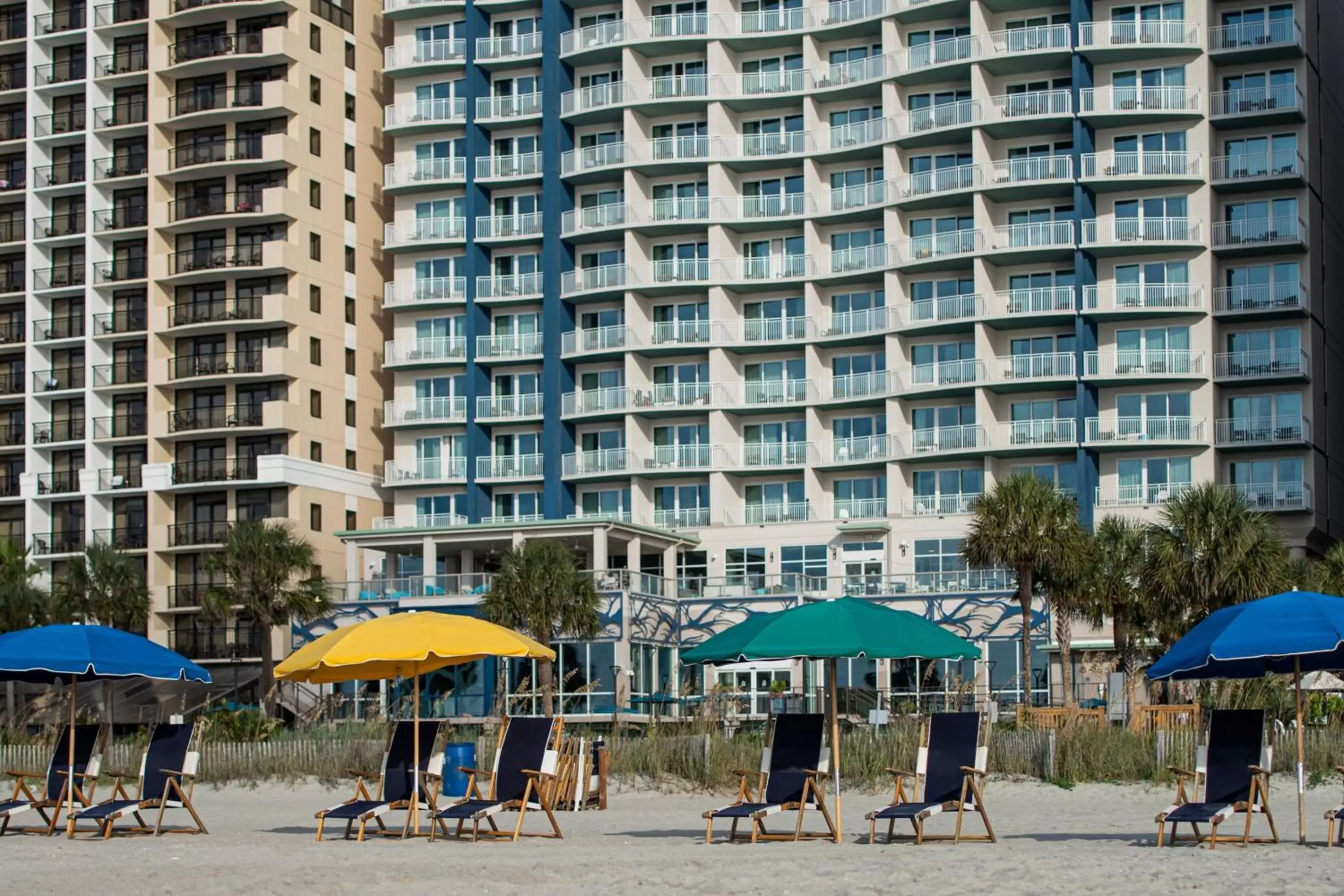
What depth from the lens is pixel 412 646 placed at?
19797 mm

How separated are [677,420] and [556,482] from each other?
4.34 m

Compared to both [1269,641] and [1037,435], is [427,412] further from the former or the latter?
[1269,641]

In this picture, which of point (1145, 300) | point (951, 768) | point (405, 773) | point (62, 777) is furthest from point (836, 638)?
point (1145, 300)

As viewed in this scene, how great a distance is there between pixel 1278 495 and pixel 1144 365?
5278 millimetres

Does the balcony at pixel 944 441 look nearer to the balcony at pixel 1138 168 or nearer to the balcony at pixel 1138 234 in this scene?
the balcony at pixel 1138 234

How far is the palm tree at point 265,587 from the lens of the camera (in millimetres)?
56312

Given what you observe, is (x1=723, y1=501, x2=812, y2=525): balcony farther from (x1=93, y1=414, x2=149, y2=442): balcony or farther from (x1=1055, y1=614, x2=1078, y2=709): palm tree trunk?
(x1=93, y1=414, x2=149, y2=442): balcony

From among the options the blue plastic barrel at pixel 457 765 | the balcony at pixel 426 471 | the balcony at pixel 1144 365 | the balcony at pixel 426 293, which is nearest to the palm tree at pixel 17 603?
the balcony at pixel 426 471

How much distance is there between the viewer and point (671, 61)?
66.4 m

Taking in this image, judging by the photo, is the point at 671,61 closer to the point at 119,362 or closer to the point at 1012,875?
the point at 119,362

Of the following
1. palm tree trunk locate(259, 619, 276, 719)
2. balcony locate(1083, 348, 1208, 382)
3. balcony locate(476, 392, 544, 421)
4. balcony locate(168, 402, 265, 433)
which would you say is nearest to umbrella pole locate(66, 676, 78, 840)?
palm tree trunk locate(259, 619, 276, 719)

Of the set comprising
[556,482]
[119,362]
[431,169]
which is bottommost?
[556,482]

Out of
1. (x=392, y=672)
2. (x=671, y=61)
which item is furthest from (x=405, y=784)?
(x=671, y=61)

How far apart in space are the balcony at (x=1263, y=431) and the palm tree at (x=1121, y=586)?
Answer: 11.6 meters
